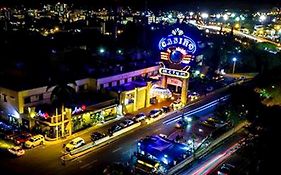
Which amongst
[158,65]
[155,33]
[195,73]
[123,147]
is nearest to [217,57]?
[195,73]

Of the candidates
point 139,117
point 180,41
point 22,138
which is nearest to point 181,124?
point 139,117

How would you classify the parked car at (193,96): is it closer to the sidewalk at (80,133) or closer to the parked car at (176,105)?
the parked car at (176,105)

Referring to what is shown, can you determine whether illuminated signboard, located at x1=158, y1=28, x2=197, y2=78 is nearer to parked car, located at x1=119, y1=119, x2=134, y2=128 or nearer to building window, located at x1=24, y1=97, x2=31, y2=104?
parked car, located at x1=119, y1=119, x2=134, y2=128

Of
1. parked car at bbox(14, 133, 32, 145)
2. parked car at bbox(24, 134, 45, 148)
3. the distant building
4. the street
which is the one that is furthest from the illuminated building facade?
parked car at bbox(14, 133, 32, 145)

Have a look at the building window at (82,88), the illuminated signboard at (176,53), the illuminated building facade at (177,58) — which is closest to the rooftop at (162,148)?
the building window at (82,88)

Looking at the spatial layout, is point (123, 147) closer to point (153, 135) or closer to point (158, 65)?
point (153, 135)

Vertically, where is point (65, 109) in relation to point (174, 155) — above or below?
above
